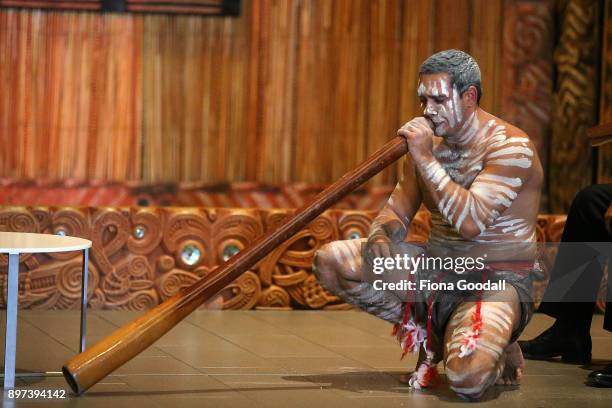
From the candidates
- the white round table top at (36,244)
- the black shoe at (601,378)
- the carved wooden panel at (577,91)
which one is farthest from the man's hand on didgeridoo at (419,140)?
the carved wooden panel at (577,91)

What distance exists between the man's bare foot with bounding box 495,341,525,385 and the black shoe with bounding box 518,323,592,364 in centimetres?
49

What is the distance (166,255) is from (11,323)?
178 cm

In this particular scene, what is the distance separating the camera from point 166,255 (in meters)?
5.01

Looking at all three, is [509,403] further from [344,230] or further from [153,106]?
[153,106]

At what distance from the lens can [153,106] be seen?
18.2ft

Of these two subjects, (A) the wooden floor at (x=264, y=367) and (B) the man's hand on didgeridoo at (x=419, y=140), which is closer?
(A) the wooden floor at (x=264, y=367)

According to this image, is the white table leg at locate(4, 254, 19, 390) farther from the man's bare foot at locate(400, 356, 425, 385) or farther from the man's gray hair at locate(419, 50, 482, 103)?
the man's gray hair at locate(419, 50, 482, 103)

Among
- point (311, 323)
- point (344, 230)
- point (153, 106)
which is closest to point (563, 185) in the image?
point (344, 230)

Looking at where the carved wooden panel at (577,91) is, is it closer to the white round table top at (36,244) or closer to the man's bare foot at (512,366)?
the man's bare foot at (512,366)

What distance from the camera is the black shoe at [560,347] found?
4129 mm

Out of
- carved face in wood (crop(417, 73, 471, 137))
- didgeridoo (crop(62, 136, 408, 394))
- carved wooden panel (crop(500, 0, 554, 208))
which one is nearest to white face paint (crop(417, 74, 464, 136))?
carved face in wood (crop(417, 73, 471, 137))

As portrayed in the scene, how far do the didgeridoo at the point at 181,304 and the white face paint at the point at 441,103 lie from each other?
13cm

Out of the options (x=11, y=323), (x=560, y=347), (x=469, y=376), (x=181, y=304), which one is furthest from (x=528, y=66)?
(x=11, y=323)

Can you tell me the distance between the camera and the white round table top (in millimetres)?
3312
